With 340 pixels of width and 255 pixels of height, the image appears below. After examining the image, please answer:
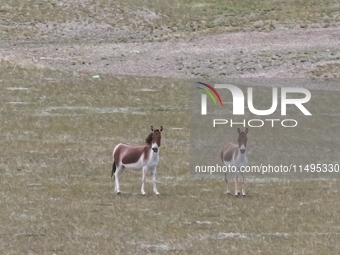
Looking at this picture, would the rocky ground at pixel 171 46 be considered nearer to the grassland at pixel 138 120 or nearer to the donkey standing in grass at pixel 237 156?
the grassland at pixel 138 120

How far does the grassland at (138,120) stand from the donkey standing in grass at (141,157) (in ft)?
2.00

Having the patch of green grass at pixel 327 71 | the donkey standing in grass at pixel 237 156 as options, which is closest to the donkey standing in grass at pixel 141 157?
the donkey standing in grass at pixel 237 156

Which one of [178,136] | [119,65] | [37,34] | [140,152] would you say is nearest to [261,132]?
[178,136]

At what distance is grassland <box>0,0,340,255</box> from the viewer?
20.5m

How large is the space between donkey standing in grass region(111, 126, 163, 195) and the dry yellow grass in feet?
2.01

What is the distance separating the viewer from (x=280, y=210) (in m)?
23.0

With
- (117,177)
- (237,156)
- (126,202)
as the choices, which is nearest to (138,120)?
(117,177)

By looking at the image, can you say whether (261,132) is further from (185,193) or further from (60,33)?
(60,33)

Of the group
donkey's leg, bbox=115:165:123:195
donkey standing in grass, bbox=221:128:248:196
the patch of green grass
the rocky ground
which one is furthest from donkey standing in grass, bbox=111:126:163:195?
the patch of green grass

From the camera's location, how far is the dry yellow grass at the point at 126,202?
19625 millimetres

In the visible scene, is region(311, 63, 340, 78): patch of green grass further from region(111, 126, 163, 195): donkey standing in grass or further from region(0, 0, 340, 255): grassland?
region(111, 126, 163, 195): donkey standing in grass

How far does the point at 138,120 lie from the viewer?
3750 centimetres

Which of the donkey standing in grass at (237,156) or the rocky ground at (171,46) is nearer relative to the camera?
the donkey standing in grass at (237,156)

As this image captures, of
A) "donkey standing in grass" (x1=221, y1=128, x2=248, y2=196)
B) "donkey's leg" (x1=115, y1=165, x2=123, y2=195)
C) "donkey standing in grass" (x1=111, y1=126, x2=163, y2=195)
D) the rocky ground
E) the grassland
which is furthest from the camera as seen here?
the rocky ground
